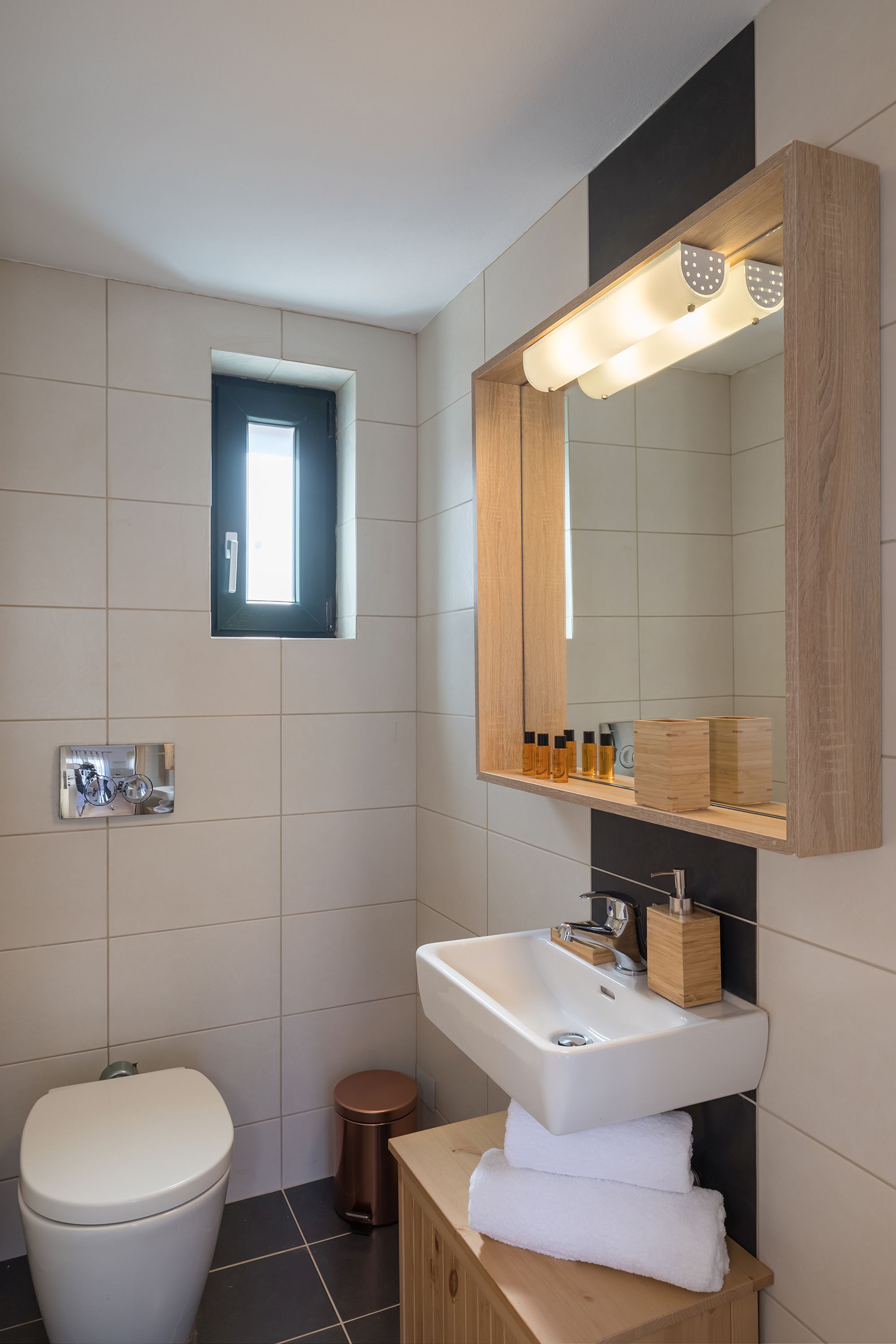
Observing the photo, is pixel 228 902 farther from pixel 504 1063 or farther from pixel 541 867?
pixel 504 1063

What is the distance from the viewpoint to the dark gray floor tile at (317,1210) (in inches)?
83.1

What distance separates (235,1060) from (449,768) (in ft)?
3.03

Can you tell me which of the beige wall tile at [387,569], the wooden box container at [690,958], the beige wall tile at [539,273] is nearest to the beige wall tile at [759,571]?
the wooden box container at [690,958]

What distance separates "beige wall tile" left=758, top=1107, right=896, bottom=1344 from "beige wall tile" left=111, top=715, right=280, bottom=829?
55.5 inches

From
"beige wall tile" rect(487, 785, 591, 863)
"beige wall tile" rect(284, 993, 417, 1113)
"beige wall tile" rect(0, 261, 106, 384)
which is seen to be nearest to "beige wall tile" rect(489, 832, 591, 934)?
"beige wall tile" rect(487, 785, 591, 863)

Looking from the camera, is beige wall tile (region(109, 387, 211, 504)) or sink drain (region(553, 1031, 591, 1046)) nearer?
sink drain (region(553, 1031, 591, 1046))

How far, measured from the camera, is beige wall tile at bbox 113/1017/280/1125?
2.14 meters

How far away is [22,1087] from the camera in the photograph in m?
2.00

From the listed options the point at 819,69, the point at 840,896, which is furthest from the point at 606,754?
the point at 819,69

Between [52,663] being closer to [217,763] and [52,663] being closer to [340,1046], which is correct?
[217,763]

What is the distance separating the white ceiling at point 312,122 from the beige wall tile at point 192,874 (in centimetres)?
137

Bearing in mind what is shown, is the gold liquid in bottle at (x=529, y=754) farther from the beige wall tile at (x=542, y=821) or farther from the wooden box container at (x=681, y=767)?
the wooden box container at (x=681, y=767)

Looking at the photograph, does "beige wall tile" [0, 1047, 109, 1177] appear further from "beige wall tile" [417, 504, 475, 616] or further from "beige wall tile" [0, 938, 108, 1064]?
"beige wall tile" [417, 504, 475, 616]

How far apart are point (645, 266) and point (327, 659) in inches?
52.1
